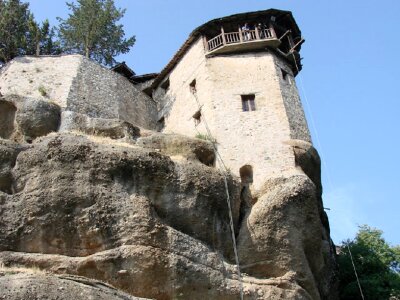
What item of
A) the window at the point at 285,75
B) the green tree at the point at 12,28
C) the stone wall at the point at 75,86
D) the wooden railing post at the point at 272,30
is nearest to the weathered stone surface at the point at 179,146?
the stone wall at the point at 75,86

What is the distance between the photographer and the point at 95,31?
3095 centimetres

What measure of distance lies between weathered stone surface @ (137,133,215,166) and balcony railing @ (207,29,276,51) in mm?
7315

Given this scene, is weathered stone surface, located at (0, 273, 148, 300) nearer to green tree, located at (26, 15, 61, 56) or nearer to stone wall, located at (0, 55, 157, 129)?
stone wall, located at (0, 55, 157, 129)

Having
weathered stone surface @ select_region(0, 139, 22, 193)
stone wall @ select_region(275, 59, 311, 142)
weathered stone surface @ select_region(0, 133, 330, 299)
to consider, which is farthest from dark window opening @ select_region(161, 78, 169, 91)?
weathered stone surface @ select_region(0, 139, 22, 193)

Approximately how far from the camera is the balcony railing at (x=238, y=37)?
83.1 feet

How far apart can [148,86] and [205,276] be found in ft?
55.4

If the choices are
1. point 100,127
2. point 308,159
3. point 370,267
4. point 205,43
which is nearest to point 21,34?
point 205,43

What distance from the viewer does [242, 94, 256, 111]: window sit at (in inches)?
885

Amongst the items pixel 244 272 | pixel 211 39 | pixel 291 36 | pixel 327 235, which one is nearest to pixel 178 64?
pixel 211 39

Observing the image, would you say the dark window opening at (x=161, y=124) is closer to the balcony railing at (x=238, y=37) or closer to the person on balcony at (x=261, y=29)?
the balcony railing at (x=238, y=37)

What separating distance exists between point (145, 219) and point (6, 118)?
25.7 ft

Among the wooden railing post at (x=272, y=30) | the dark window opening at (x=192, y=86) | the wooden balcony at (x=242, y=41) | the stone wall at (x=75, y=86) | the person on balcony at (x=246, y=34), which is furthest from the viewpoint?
the person on balcony at (x=246, y=34)

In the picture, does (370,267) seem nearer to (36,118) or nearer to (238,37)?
(238,37)

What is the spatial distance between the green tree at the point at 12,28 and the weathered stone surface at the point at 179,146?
12573mm
